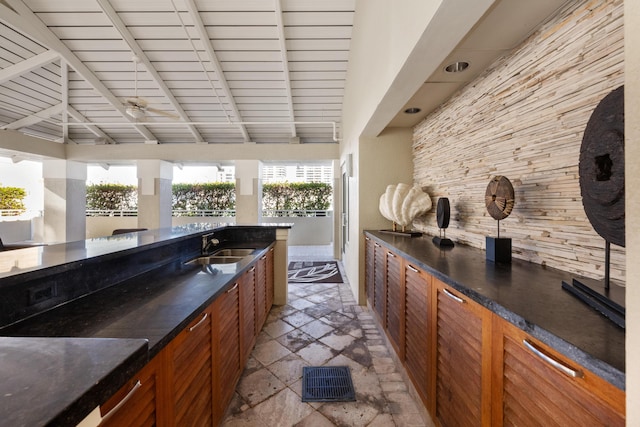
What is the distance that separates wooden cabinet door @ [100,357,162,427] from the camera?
666mm

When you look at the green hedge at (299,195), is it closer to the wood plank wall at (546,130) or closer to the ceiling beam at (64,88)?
the ceiling beam at (64,88)

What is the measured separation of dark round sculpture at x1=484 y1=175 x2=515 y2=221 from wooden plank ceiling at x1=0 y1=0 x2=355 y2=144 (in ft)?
12.2

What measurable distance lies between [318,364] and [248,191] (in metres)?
5.13

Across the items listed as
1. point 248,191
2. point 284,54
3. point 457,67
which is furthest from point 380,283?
point 248,191

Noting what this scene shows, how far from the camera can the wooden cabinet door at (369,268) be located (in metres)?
2.90

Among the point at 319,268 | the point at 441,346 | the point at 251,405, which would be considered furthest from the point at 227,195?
the point at 441,346

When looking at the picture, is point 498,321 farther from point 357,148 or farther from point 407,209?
point 357,148

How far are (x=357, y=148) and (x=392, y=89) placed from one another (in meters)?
1.52

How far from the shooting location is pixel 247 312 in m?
2.04

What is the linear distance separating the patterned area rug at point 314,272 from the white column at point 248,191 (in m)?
1.74

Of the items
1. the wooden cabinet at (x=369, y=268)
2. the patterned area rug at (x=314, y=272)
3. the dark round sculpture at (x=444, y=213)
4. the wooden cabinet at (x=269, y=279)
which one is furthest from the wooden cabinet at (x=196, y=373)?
the patterned area rug at (x=314, y=272)

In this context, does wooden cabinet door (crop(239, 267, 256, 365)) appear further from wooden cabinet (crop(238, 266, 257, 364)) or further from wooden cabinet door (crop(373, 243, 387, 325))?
wooden cabinet door (crop(373, 243, 387, 325))

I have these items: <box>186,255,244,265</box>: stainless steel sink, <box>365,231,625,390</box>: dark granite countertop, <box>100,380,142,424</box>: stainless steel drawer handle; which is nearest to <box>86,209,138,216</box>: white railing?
<box>186,255,244,265</box>: stainless steel sink

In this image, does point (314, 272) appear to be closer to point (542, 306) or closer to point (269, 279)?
point (269, 279)
